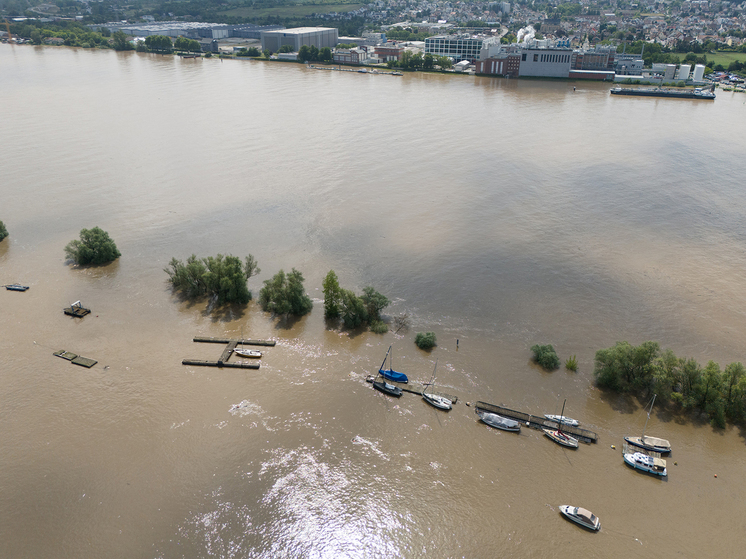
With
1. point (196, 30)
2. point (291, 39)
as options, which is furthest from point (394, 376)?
point (196, 30)

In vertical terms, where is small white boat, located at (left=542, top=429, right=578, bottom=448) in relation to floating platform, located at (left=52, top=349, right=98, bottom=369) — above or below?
below

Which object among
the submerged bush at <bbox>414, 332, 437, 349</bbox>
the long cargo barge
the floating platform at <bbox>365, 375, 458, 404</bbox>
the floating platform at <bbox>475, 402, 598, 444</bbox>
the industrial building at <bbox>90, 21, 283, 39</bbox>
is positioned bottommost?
the floating platform at <bbox>475, 402, 598, 444</bbox>

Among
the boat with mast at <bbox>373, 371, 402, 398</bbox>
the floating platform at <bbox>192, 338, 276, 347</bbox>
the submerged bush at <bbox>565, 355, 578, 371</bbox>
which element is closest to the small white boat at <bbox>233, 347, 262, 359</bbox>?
the floating platform at <bbox>192, 338, 276, 347</bbox>

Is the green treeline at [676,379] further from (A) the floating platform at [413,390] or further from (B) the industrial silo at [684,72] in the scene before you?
(B) the industrial silo at [684,72]

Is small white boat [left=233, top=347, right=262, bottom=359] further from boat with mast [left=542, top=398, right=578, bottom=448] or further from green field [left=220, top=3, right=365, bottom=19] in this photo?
green field [left=220, top=3, right=365, bottom=19]

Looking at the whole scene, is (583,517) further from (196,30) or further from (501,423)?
(196,30)

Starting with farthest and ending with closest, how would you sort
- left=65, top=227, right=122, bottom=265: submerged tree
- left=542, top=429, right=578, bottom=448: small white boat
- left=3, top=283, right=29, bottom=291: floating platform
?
1. left=65, top=227, right=122, bottom=265: submerged tree
2. left=3, top=283, right=29, bottom=291: floating platform
3. left=542, top=429, right=578, bottom=448: small white boat
